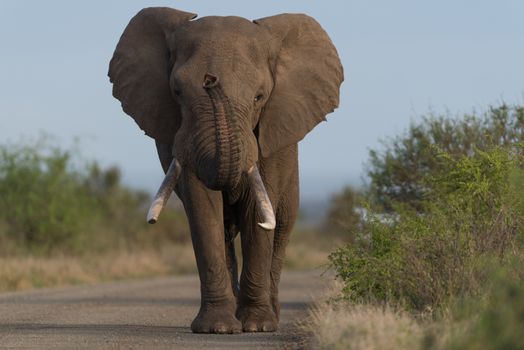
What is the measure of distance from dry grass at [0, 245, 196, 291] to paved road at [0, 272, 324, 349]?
52.6 inches

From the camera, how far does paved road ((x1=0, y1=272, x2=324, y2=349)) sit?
11.9 metres

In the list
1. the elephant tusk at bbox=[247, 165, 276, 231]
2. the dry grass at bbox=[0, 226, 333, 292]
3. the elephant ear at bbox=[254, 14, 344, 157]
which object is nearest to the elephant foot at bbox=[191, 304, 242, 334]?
the elephant tusk at bbox=[247, 165, 276, 231]

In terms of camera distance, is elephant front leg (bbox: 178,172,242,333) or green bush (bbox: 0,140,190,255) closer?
elephant front leg (bbox: 178,172,242,333)

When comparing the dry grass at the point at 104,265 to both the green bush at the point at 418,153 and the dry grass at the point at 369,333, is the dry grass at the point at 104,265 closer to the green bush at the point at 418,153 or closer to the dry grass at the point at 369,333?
the green bush at the point at 418,153

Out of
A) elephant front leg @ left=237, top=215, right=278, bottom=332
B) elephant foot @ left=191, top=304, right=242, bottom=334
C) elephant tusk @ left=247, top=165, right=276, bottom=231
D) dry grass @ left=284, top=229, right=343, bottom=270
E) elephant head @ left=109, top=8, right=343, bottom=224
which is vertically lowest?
elephant foot @ left=191, top=304, right=242, bottom=334

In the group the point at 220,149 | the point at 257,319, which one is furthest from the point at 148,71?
the point at 257,319

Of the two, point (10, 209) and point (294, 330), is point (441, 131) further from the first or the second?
point (10, 209)

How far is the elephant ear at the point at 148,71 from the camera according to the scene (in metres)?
13.7

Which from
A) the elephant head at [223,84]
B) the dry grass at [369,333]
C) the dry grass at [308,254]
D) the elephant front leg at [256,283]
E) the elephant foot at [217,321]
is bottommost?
the dry grass at [369,333]

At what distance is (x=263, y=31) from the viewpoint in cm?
1371

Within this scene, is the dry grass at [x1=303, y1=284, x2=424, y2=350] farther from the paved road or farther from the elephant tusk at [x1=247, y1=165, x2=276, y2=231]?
the elephant tusk at [x1=247, y1=165, x2=276, y2=231]

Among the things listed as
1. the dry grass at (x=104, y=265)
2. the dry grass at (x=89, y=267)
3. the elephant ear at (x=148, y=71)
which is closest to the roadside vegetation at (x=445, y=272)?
the elephant ear at (x=148, y=71)

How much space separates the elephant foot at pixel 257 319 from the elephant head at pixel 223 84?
4.18ft

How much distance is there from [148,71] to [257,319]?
2708mm
